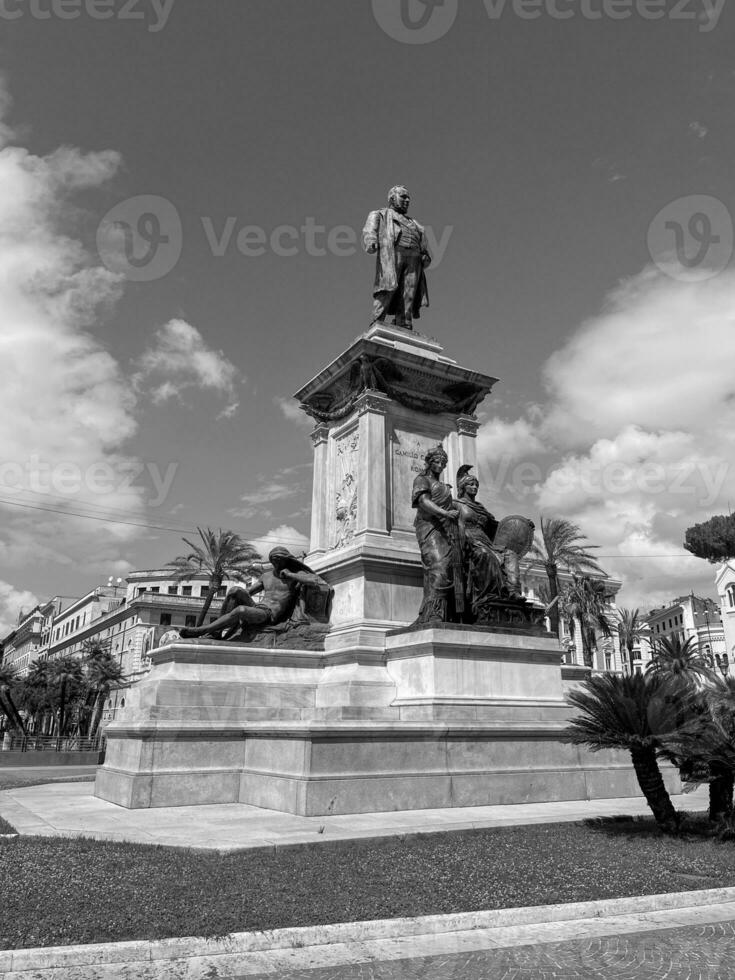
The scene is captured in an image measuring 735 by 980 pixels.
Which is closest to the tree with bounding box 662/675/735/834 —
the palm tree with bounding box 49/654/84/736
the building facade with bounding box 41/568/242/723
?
the building facade with bounding box 41/568/242/723

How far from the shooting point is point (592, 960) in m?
4.98

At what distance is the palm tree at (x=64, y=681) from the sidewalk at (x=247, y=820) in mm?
69743

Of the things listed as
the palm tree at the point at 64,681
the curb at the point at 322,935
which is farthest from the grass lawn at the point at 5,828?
the palm tree at the point at 64,681

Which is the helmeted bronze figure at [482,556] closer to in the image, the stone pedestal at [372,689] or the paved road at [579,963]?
the stone pedestal at [372,689]

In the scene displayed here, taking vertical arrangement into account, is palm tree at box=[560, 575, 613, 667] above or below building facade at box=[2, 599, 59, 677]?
below

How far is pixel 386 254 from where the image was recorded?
2114 cm

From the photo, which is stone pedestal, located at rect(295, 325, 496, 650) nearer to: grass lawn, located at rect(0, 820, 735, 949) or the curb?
grass lawn, located at rect(0, 820, 735, 949)

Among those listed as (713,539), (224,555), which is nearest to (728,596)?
(713,539)

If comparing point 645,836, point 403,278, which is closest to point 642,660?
point 403,278

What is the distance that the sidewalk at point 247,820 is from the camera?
838 centimetres

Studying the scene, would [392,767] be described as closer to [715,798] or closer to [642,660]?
[715,798]

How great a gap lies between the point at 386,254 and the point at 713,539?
62.6m

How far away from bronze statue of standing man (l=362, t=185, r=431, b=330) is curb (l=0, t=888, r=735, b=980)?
16.7 meters

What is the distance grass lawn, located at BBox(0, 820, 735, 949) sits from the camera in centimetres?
531
